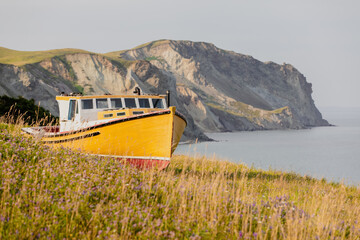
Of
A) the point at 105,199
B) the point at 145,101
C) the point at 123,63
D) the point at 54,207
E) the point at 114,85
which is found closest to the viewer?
the point at 54,207

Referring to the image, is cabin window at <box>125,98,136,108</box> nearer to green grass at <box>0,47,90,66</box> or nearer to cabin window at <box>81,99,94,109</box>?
cabin window at <box>81,99,94,109</box>

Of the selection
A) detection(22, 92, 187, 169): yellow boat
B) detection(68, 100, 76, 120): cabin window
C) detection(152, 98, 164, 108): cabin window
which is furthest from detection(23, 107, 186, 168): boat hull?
detection(152, 98, 164, 108): cabin window

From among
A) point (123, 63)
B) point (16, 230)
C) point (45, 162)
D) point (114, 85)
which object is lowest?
point (16, 230)

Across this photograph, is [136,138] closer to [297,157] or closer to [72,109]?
[72,109]

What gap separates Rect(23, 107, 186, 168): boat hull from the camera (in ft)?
41.4

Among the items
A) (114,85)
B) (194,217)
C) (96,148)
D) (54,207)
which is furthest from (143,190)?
(114,85)

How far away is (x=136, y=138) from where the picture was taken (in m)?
12.8

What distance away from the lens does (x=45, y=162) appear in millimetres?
8523

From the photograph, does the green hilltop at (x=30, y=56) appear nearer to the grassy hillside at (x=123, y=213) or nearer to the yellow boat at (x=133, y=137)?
the yellow boat at (x=133, y=137)

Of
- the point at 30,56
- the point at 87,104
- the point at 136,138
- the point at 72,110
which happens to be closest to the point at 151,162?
the point at 136,138

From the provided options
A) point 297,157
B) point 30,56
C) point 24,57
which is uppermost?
point 30,56

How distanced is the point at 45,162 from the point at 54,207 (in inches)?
97.8

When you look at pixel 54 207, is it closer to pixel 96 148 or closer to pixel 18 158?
pixel 18 158

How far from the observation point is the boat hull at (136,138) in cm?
1261
